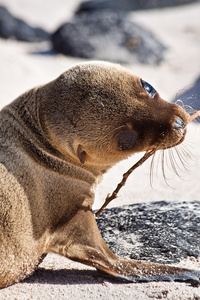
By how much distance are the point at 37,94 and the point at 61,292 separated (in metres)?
1.17

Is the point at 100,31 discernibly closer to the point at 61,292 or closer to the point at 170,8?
the point at 170,8

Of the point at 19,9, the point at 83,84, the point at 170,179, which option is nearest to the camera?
the point at 83,84

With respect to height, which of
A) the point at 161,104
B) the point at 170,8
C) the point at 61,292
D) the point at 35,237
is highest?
the point at 161,104

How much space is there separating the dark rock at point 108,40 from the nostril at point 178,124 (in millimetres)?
7522

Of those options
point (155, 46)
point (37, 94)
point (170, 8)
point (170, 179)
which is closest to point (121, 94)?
point (37, 94)

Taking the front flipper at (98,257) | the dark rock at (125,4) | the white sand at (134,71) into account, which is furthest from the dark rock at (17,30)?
the front flipper at (98,257)

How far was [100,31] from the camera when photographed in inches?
431

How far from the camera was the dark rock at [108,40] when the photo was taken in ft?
33.8

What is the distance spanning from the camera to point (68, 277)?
8.53ft

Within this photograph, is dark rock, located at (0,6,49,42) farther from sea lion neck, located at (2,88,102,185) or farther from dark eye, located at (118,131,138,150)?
dark eye, located at (118,131,138,150)

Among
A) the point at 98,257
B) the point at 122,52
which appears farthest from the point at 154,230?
the point at 122,52

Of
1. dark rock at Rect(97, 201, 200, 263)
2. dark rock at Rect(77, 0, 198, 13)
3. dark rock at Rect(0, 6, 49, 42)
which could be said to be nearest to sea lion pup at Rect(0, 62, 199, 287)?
dark rock at Rect(97, 201, 200, 263)

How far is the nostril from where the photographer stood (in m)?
2.64

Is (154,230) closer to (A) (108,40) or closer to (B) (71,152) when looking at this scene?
(B) (71,152)
